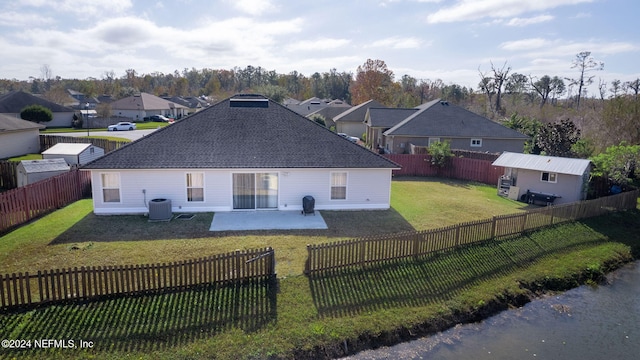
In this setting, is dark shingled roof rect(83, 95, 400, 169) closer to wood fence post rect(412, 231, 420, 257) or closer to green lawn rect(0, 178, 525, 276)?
green lawn rect(0, 178, 525, 276)

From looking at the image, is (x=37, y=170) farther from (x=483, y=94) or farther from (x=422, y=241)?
(x=483, y=94)

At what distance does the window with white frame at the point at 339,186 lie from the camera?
68.1ft

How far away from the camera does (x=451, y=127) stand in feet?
127

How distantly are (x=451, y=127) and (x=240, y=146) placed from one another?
24.6 m

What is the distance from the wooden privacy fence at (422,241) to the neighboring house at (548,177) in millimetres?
2589

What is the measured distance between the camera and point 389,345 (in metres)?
10.8

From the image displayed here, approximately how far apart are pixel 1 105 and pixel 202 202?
169ft

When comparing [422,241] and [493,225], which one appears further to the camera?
[493,225]

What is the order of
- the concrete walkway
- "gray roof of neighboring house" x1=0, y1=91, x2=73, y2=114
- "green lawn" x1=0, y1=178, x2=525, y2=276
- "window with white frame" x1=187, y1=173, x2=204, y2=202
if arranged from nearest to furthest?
"green lawn" x1=0, y1=178, x2=525, y2=276
the concrete walkway
"window with white frame" x1=187, y1=173, x2=204, y2=202
"gray roof of neighboring house" x1=0, y1=91, x2=73, y2=114

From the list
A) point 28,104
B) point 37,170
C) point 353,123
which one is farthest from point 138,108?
point 37,170

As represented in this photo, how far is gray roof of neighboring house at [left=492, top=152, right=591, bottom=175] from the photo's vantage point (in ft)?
73.8

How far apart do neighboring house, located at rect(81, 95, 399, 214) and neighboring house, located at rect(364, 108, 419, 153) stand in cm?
2184

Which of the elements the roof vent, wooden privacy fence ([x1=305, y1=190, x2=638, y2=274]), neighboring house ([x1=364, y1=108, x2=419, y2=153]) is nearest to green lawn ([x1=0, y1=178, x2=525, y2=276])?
wooden privacy fence ([x1=305, y1=190, x2=638, y2=274])

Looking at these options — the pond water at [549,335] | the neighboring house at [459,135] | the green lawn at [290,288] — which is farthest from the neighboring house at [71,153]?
the pond water at [549,335]
